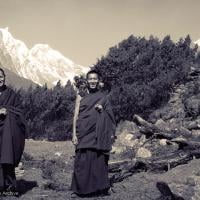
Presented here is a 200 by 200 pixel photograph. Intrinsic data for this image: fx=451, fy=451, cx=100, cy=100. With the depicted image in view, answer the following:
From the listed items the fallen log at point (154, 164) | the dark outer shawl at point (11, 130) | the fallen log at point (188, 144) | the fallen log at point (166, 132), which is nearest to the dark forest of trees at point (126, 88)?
the fallen log at point (166, 132)

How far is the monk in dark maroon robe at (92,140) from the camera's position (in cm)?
758

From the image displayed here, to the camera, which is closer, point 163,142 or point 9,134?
point 9,134

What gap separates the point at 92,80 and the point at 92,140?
3.34ft

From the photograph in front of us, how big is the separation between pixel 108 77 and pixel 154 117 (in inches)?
177

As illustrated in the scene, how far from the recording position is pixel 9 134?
24.5 feet

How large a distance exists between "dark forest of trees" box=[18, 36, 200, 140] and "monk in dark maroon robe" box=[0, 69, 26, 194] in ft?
43.3

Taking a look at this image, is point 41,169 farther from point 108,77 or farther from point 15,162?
point 108,77

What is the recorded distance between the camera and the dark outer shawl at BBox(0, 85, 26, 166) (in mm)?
7383

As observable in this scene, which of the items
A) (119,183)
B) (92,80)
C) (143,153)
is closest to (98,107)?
(92,80)

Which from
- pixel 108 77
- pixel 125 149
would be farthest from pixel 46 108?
pixel 125 149

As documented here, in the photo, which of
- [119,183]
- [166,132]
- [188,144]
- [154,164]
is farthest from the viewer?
[166,132]

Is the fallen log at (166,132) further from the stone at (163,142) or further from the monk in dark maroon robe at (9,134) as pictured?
the monk in dark maroon robe at (9,134)

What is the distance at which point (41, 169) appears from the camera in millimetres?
11344

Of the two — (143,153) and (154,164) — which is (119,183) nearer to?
(154,164)
